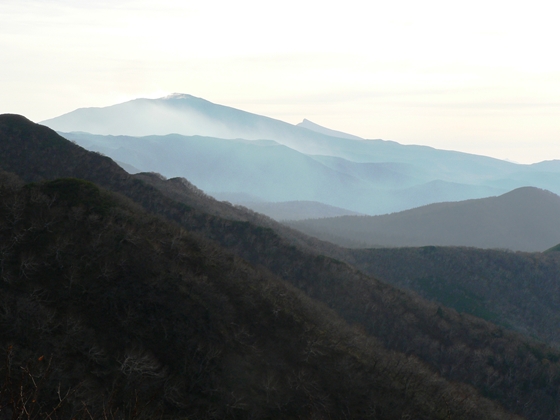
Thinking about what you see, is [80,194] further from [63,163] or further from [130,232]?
[63,163]

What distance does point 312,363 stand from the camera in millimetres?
28812

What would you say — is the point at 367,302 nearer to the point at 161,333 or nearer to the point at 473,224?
the point at 161,333

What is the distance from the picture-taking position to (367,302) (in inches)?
2053

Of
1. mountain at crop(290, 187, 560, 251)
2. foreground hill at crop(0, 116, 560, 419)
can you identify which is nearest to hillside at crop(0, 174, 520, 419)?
foreground hill at crop(0, 116, 560, 419)

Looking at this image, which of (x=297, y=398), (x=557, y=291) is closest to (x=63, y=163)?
(x=297, y=398)

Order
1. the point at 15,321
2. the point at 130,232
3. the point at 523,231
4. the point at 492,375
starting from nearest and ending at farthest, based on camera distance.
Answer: the point at 15,321
the point at 130,232
the point at 492,375
the point at 523,231

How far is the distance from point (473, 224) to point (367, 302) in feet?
390

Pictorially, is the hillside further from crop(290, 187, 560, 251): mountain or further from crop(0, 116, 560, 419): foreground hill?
crop(290, 187, 560, 251): mountain

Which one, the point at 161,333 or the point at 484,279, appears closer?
the point at 161,333

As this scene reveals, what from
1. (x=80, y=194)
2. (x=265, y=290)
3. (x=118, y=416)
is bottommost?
(x=118, y=416)

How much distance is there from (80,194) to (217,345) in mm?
14766

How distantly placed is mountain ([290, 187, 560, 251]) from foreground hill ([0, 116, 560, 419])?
8023cm

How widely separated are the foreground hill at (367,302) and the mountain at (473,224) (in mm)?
80226

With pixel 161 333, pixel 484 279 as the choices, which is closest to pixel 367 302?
pixel 161 333
